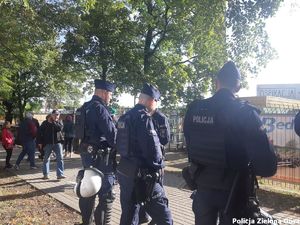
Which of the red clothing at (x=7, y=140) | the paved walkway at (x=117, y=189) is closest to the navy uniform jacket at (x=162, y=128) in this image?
the paved walkway at (x=117, y=189)

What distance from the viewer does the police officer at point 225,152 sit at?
3.05m

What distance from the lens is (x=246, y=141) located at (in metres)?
3.09

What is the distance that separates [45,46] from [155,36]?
5428 millimetres

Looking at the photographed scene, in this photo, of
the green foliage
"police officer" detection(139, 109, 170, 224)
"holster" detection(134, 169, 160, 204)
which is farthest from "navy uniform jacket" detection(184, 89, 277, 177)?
the green foliage

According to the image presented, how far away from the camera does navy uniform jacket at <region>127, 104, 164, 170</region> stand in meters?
4.50

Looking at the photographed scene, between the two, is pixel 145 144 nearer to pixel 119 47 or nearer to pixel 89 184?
pixel 89 184

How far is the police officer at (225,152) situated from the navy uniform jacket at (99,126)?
2134 millimetres

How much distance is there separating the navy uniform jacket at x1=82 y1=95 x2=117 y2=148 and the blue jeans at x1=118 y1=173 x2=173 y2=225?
42.3 inches

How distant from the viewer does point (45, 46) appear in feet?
43.5

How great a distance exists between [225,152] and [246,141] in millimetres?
222

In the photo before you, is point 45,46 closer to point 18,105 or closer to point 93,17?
point 93,17

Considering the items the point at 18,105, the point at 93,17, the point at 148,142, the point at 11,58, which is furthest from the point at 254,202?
the point at 18,105

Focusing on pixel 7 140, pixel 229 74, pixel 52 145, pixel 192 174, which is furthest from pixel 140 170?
pixel 7 140

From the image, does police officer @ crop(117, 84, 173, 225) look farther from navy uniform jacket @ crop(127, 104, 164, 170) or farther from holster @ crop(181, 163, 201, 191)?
holster @ crop(181, 163, 201, 191)
